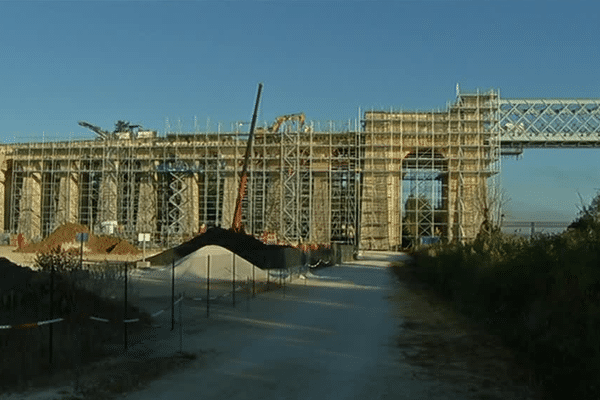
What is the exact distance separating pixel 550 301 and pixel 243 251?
30139 millimetres

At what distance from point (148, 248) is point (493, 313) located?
5435 centimetres

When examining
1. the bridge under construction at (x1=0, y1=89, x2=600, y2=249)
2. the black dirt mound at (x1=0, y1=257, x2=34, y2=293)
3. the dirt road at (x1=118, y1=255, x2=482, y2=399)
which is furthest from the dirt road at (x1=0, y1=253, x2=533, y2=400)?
the bridge under construction at (x1=0, y1=89, x2=600, y2=249)

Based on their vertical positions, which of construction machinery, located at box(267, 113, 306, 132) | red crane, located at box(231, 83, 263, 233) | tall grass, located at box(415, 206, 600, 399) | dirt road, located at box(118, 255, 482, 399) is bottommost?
dirt road, located at box(118, 255, 482, 399)

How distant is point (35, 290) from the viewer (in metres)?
13.0

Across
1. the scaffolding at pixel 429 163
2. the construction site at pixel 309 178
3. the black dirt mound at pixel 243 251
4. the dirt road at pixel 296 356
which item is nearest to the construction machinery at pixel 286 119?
the construction site at pixel 309 178

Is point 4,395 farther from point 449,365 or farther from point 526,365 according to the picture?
point 526,365

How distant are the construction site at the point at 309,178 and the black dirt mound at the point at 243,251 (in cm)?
2391

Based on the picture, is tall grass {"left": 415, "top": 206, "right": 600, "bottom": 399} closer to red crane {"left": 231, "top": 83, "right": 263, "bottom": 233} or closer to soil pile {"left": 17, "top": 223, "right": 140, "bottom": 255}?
red crane {"left": 231, "top": 83, "right": 263, "bottom": 233}

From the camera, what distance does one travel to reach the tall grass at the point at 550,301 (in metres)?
8.52

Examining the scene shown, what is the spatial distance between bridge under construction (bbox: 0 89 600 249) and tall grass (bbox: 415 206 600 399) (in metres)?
52.0

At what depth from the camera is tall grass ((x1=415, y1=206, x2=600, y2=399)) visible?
852cm

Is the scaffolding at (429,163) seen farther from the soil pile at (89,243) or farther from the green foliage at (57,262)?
the green foliage at (57,262)

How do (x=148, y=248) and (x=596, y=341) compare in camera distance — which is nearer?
(x=596, y=341)

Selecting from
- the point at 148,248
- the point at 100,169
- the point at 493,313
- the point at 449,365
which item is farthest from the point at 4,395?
the point at 100,169
